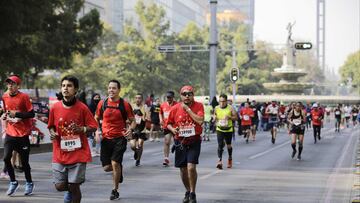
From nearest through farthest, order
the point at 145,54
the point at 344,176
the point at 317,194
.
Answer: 1. the point at 317,194
2. the point at 344,176
3. the point at 145,54

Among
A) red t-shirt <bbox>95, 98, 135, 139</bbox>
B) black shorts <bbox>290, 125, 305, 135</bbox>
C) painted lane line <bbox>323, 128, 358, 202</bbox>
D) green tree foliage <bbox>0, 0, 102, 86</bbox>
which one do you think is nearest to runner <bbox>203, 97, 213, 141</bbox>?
painted lane line <bbox>323, 128, 358, 202</bbox>

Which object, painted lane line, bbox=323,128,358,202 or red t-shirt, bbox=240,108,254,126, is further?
red t-shirt, bbox=240,108,254,126

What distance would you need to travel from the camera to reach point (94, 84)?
60.5 meters

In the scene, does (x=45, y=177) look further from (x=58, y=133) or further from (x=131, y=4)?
(x=131, y=4)

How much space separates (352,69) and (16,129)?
145914 millimetres

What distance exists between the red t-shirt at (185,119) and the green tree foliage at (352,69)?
13951 cm

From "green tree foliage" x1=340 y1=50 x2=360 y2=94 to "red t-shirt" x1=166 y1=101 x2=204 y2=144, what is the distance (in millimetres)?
139507

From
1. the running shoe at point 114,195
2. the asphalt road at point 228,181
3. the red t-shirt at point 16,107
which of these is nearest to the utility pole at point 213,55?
the asphalt road at point 228,181

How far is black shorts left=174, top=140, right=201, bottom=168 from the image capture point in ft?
34.9

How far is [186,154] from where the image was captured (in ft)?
35.4

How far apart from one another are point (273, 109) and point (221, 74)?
2292 inches

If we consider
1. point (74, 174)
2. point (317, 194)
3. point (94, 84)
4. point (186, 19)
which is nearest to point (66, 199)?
point (74, 174)

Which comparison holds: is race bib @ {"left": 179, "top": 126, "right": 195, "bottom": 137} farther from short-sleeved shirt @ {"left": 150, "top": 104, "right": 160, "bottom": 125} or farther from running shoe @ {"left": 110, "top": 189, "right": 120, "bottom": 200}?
short-sleeved shirt @ {"left": 150, "top": 104, "right": 160, "bottom": 125}

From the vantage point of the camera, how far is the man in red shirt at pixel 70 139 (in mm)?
8070
